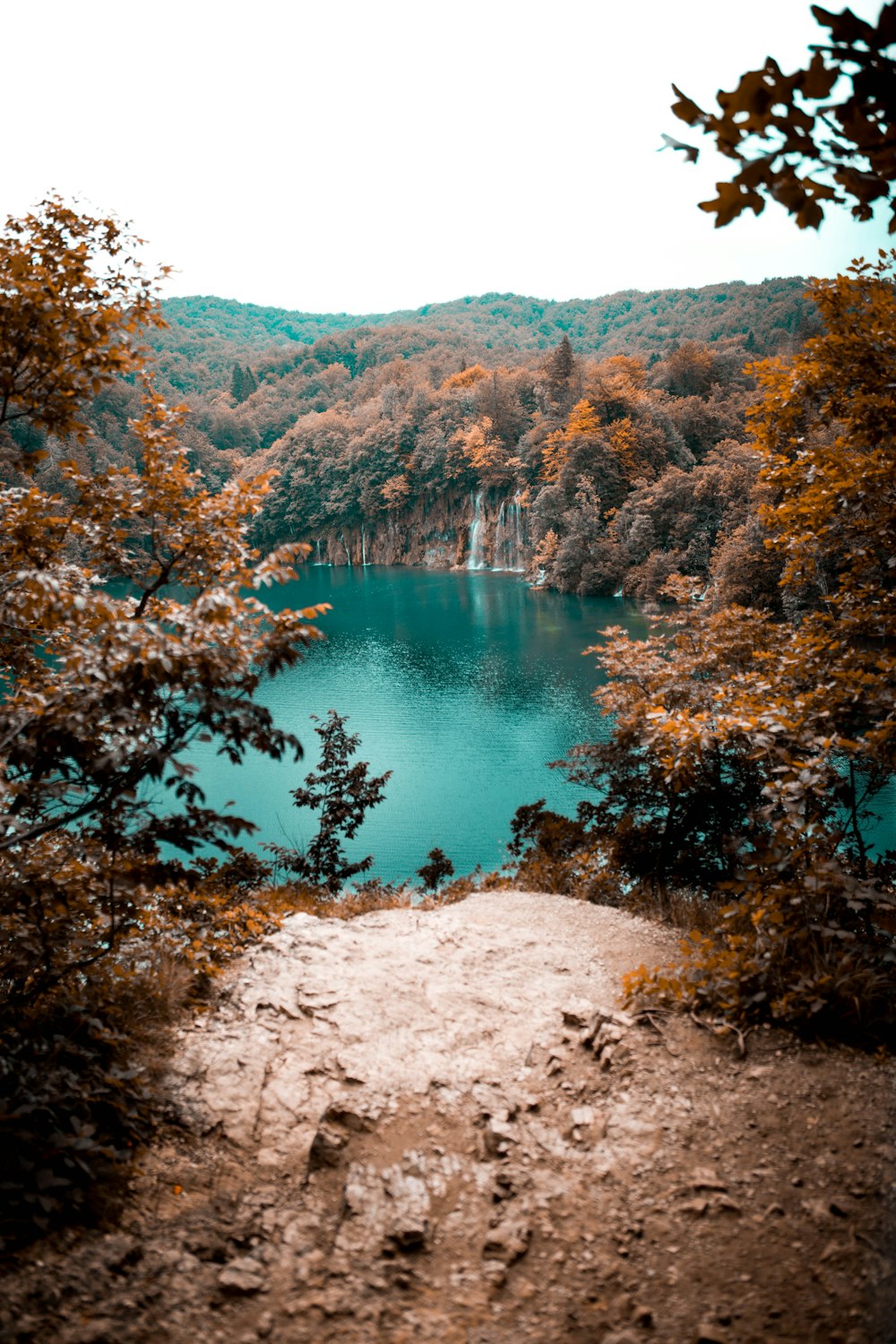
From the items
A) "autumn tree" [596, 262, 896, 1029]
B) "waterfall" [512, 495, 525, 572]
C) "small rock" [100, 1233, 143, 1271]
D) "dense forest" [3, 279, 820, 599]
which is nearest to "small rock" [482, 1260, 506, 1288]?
"small rock" [100, 1233, 143, 1271]

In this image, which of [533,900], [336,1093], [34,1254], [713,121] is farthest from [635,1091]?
[533,900]

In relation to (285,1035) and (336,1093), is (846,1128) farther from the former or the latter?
(285,1035)

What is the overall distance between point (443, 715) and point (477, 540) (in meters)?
45.4

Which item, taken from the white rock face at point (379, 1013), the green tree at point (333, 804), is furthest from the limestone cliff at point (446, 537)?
the white rock face at point (379, 1013)

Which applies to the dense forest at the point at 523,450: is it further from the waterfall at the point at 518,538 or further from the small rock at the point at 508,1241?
the small rock at the point at 508,1241

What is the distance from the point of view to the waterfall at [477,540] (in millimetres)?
69500

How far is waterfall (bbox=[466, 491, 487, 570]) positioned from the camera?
2736 inches

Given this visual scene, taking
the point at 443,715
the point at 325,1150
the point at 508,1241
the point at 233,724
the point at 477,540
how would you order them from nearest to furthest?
the point at 508,1241
the point at 233,724
the point at 325,1150
the point at 443,715
the point at 477,540

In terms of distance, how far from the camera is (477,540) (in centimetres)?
7025

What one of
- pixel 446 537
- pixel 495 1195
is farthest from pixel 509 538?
pixel 495 1195

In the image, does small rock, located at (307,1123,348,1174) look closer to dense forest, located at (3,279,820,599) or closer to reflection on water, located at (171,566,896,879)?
reflection on water, located at (171,566,896,879)

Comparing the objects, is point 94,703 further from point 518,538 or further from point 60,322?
point 518,538

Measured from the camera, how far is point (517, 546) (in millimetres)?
65750

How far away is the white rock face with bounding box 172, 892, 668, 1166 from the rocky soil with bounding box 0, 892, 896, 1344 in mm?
28
